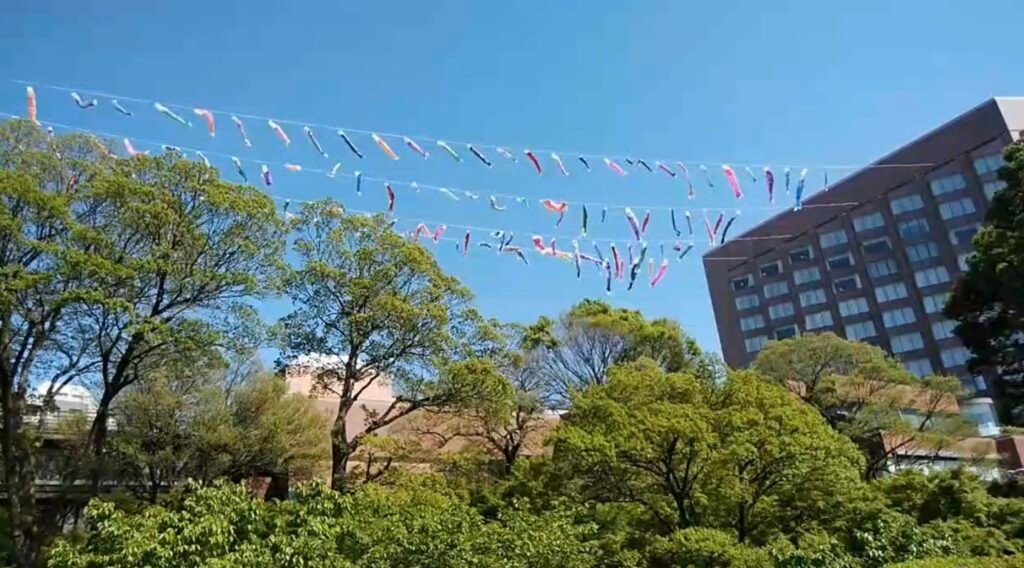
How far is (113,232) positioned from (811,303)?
45.4 metres

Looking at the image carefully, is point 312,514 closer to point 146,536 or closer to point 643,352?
point 146,536

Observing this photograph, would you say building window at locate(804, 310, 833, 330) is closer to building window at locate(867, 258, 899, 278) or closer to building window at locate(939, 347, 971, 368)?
building window at locate(867, 258, 899, 278)

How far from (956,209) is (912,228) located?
2594 mm

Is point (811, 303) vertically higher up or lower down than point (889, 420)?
higher up

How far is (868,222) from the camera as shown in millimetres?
46031

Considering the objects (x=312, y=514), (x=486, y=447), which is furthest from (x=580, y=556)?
(x=486, y=447)

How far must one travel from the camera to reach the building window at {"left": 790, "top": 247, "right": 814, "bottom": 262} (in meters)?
49.0

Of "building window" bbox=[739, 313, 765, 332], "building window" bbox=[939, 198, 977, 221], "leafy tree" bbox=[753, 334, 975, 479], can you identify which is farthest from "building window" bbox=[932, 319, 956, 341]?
"leafy tree" bbox=[753, 334, 975, 479]

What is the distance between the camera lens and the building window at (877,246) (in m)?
44.8

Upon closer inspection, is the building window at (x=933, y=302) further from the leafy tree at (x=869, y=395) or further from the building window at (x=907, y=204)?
the leafy tree at (x=869, y=395)

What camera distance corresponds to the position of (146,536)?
23.7 feet

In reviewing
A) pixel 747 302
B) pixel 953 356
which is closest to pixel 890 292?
pixel 953 356

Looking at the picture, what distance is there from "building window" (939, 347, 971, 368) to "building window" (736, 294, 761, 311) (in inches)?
507

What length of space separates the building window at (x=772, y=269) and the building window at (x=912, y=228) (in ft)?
27.7
